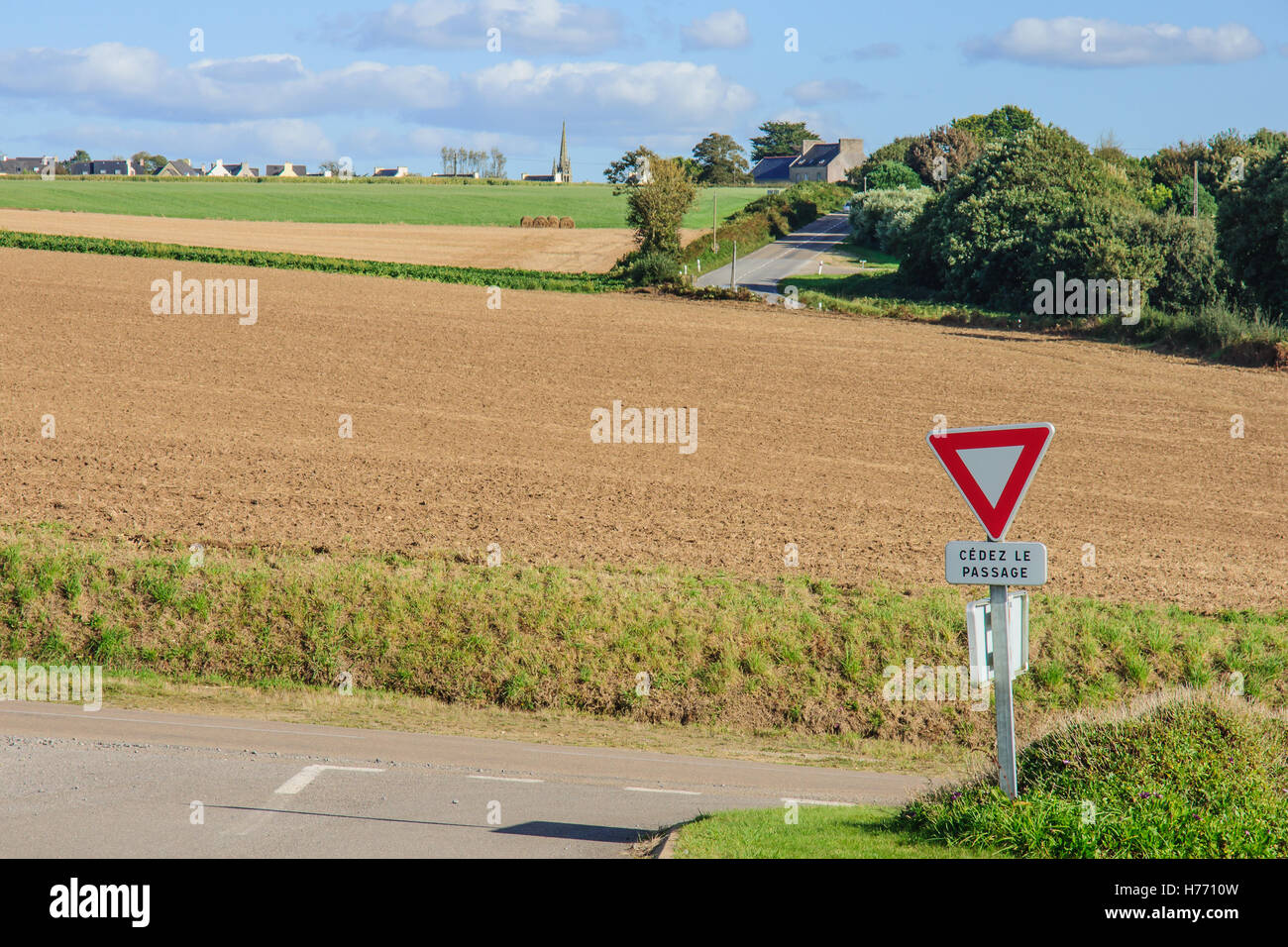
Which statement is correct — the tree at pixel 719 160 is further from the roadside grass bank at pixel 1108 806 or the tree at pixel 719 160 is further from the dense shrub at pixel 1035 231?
the roadside grass bank at pixel 1108 806

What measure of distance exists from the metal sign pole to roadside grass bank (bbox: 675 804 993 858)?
24.2 inches

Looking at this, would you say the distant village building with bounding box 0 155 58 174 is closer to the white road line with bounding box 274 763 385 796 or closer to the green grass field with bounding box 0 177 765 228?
the green grass field with bounding box 0 177 765 228

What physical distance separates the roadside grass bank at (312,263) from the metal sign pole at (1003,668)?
50140 mm

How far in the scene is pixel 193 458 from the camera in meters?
22.0

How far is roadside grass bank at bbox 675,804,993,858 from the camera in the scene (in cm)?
639

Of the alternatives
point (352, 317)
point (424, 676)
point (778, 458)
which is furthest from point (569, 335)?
point (424, 676)

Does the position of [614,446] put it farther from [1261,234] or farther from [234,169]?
[234,169]

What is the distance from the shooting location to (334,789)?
8.52 metres

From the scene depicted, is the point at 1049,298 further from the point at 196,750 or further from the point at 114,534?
the point at 196,750

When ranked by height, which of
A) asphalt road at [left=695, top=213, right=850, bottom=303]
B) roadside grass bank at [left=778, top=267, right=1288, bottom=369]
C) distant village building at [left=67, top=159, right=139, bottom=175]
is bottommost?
roadside grass bank at [left=778, top=267, right=1288, bottom=369]

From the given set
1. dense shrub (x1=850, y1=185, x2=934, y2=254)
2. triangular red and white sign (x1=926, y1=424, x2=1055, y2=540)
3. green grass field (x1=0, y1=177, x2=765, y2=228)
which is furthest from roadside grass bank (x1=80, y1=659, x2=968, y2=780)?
green grass field (x1=0, y1=177, x2=765, y2=228)

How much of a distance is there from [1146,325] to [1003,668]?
41.8 meters

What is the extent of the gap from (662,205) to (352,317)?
82.0ft

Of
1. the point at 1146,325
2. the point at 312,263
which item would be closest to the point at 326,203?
the point at 312,263
